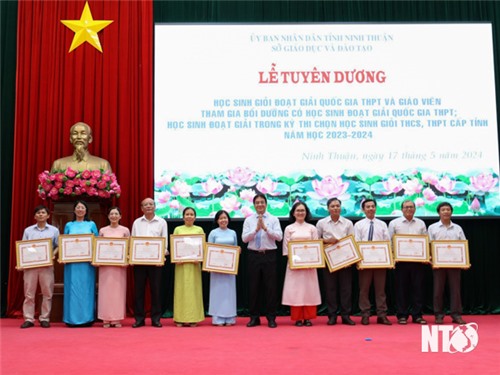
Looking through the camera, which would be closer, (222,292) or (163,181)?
(222,292)

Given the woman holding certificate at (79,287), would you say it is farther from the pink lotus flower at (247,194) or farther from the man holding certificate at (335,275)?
the man holding certificate at (335,275)

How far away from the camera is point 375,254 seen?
5.61 metres

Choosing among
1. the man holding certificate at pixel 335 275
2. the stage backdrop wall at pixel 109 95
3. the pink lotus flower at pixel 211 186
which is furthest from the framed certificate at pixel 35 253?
the man holding certificate at pixel 335 275

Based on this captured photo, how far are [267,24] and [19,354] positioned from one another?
438 cm

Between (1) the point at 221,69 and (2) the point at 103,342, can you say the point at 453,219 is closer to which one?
(1) the point at 221,69

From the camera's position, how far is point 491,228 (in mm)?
6801

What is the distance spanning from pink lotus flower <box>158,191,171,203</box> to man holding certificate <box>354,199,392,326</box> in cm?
200

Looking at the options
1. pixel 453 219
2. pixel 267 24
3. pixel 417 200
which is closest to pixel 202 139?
pixel 267 24

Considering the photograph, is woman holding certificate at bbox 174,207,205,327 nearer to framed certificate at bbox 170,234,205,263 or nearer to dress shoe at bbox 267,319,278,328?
framed certificate at bbox 170,234,205,263

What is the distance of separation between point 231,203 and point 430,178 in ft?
7.02

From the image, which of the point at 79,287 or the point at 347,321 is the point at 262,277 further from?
the point at 79,287

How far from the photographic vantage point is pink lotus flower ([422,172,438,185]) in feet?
21.5

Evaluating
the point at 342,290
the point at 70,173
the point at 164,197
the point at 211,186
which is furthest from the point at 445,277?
the point at 70,173

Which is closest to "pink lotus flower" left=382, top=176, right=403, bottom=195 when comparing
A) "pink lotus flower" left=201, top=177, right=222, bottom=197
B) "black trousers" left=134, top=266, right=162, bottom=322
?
"pink lotus flower" left=201, top=177, right=222, bottom=197
